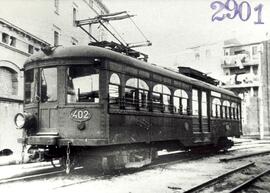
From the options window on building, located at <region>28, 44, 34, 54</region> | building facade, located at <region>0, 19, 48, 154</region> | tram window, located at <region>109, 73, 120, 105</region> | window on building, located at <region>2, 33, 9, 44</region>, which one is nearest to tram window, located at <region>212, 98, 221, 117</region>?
tram window, located at <region>109, 73, 120, 105</region>

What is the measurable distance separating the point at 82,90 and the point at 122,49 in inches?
79.8

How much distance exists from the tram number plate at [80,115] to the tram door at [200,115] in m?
5.68

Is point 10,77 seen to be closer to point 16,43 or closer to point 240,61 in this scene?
point 16,43

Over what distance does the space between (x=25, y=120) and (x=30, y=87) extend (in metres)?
1.06

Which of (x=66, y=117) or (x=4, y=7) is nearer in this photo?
(x=66, y=117)

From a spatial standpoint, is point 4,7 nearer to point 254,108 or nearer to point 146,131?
point 146,131

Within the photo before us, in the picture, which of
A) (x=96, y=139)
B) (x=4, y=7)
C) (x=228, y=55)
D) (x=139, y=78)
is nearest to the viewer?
(x=96, y=139)

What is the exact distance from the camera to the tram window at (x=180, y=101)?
1188cm

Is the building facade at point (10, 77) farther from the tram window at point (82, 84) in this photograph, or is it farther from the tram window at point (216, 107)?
the tram window at point (216, 107)

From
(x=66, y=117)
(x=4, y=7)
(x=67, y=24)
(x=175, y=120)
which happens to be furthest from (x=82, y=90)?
(x=67, y=24)

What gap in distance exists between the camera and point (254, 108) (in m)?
44.2

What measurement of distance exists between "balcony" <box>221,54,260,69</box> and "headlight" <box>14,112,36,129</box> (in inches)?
1562

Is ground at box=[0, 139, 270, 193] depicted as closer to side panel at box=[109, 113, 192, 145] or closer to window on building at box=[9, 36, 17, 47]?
side panel at box=[109, 113, 192, 145]

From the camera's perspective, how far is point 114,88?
29.4 ft
